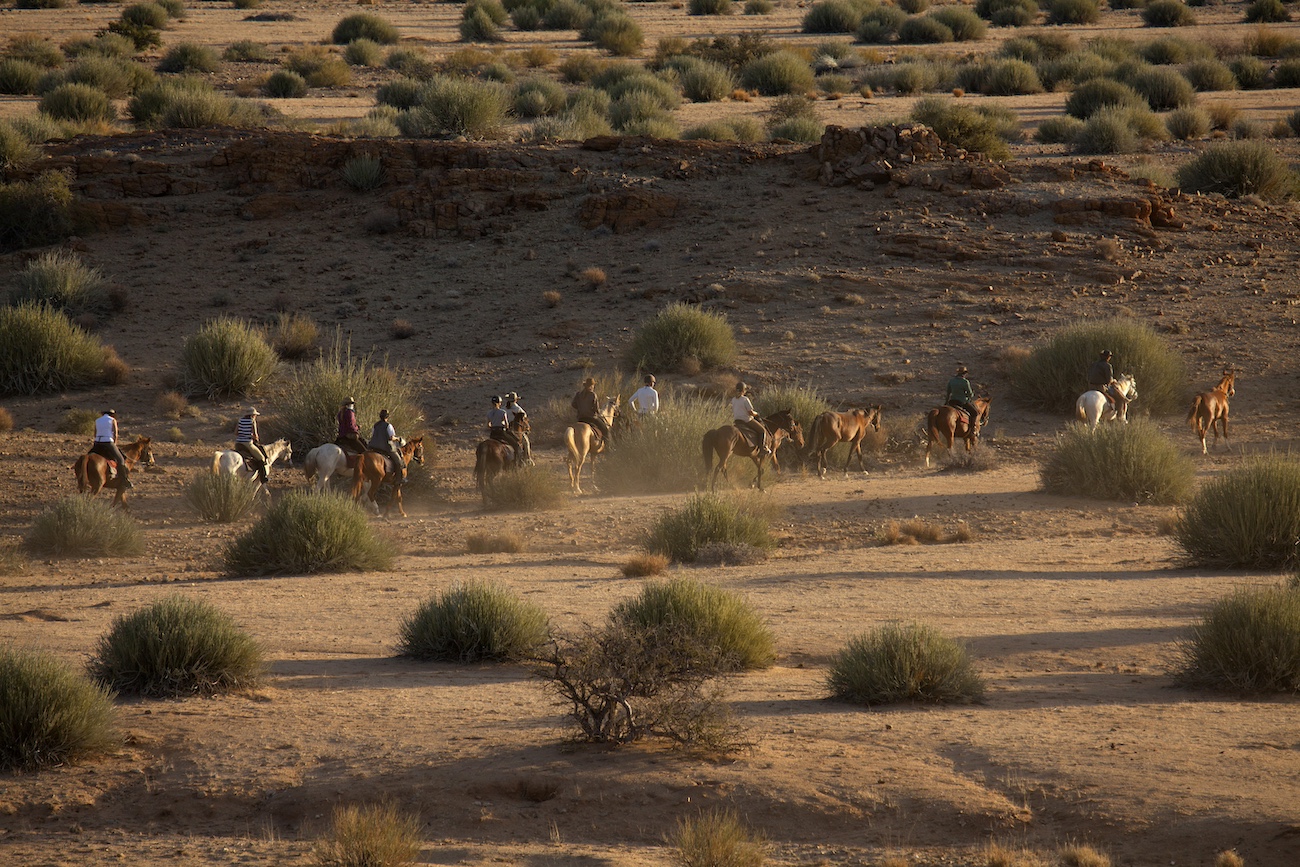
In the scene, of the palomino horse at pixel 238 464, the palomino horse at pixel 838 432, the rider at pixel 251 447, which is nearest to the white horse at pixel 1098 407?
the palomino horse at pixel 838 432

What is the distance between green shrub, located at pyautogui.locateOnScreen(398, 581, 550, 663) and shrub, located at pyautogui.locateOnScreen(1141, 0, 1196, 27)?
211 ft

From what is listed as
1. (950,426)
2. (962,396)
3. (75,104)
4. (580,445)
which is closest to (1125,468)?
(950,426)

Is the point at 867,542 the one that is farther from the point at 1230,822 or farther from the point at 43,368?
the point at 43,368

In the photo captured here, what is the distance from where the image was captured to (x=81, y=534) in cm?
1599

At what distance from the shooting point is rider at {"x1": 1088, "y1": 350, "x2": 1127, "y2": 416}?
2256 centimetres

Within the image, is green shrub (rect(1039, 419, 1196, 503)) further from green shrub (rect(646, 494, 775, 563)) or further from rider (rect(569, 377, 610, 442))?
rider (rect(569, 377, 610, 442))

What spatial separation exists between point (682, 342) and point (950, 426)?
292 inches

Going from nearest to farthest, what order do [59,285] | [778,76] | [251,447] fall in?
[251,447], [59,285], [778,76]

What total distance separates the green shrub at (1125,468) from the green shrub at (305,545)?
32.8 feet

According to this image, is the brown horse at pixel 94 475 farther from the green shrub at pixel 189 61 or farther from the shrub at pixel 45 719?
the green shrub at pixel 189 61

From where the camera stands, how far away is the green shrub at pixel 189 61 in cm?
4956

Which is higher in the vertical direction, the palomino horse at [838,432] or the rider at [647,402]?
the rider at [647,402]

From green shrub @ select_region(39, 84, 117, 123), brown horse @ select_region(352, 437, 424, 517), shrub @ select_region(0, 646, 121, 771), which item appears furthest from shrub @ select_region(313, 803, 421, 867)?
green shrub @ select_region(39, 84, 117, 123)

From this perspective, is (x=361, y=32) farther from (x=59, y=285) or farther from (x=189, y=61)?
(x=59, y=285)
